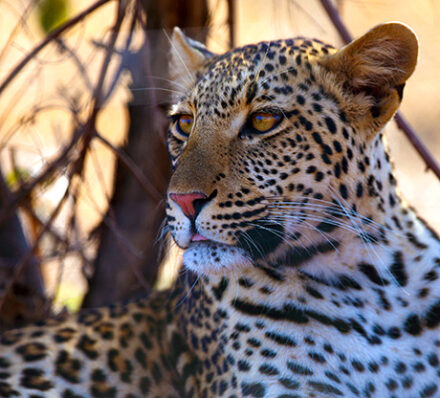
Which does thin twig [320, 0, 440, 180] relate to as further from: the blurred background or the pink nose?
the pink nose

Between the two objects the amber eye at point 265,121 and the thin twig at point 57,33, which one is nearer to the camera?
the amber eye at point 265,121

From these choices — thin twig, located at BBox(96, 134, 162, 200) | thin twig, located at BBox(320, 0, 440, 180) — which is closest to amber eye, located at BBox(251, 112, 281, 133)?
thin twig, located at BBox(320, 0, 440, 180)

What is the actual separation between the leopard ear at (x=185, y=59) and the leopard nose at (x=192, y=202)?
0.97 m

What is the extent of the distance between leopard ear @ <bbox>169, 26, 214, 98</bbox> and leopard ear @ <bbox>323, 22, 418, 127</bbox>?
89cm

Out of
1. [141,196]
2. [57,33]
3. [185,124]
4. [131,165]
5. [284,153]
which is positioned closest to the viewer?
[284,153]

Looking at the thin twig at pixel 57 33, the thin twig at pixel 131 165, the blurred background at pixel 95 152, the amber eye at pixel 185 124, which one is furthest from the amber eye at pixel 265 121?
the thin twig at pixel 57 33

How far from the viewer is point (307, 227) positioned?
3164 millimetres

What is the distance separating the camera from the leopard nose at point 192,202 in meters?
2.97

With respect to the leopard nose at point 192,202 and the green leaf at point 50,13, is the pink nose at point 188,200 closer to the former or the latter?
the leopard nose at point 192,202

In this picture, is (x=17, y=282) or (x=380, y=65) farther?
(x=17, y=282)

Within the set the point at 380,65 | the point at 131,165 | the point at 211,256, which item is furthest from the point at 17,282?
the point at 380,65

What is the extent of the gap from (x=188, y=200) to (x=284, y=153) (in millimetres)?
464

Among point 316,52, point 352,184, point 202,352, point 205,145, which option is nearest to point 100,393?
point 202,352

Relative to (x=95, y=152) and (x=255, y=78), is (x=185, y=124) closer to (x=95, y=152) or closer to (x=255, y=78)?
(x=255, y=78)
